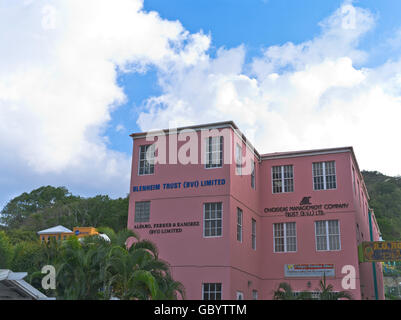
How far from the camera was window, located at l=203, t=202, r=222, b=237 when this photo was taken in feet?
73.2

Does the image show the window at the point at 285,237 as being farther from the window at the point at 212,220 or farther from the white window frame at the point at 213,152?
the white window frame at the point at 213,152

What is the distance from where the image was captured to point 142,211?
2458 cm

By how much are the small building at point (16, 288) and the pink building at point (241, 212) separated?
10557mm

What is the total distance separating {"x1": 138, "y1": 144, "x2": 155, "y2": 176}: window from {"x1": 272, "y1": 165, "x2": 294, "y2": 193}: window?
7.50 metres

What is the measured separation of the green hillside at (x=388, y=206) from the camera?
64838 mm

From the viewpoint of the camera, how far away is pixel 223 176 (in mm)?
22812

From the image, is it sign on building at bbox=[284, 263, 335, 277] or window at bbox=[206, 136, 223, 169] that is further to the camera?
sign on building at bbox=[284, 263, 335, 277]

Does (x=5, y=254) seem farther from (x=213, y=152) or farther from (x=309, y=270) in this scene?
(x=309, y=270)

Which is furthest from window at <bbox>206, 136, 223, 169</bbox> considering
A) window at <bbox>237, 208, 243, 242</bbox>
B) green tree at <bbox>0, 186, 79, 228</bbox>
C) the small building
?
green tree at <bbox>0, 186, 79, 228</bbox>

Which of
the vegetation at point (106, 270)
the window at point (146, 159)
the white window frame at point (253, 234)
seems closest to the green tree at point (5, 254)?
the window at point (146, 159)

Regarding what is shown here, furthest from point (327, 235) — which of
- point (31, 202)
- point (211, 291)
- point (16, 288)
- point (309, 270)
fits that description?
point (31, 202)

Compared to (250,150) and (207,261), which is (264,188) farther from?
(207,261)

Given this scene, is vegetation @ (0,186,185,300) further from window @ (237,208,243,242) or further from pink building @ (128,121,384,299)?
window @ (237,208,243,242)

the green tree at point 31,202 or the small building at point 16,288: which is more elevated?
the green tree at point 31,202
